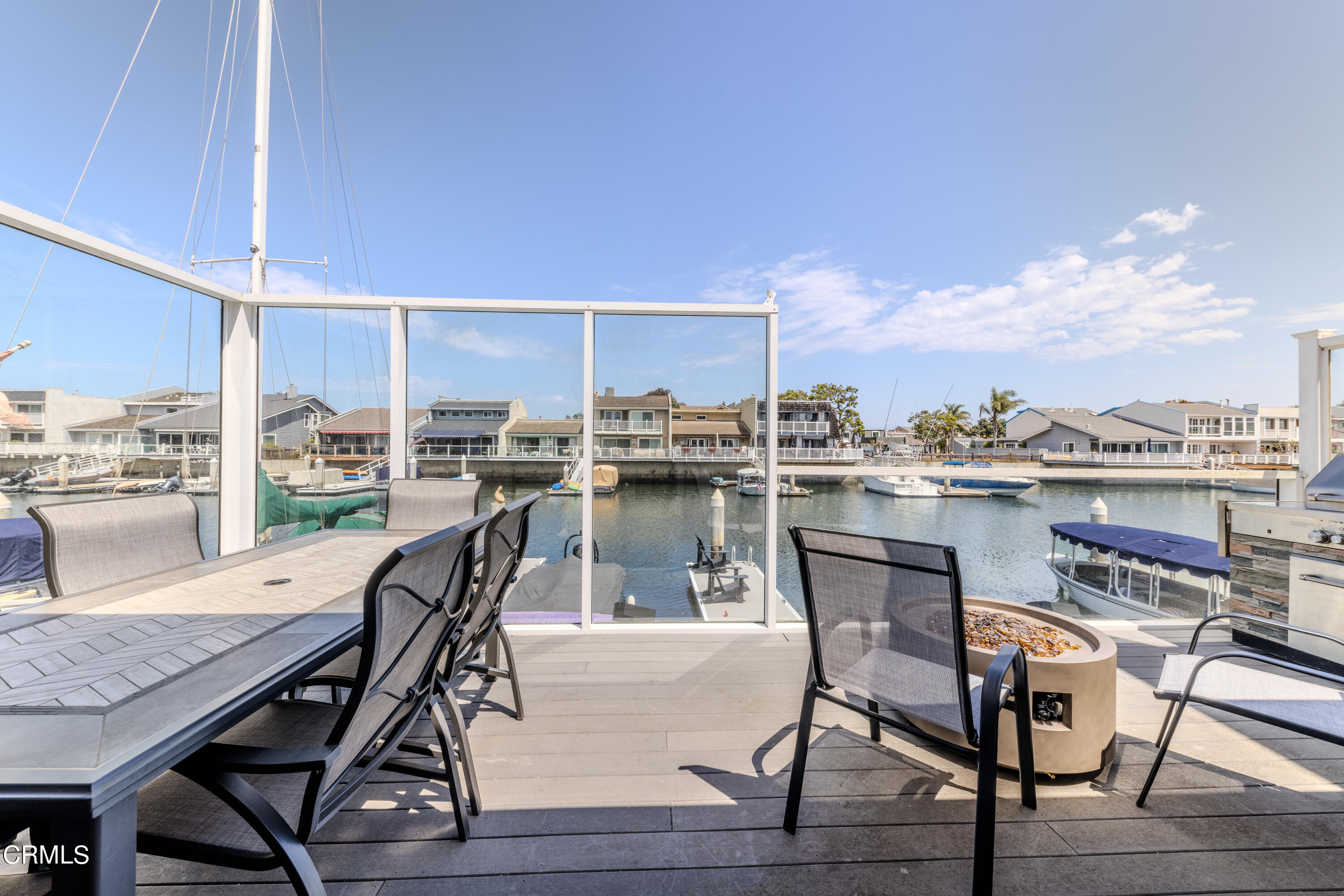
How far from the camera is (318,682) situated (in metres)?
1.47

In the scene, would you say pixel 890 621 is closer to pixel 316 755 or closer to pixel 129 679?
pixel 316 755

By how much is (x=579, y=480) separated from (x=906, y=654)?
7.53ft

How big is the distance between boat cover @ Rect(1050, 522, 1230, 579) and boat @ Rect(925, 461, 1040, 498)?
6.01 m

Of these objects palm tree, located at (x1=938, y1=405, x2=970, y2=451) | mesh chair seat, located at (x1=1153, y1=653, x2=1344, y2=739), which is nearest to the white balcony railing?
mesh chair seat, located at (x1=1153, y1=653, x2=1344, y2=739)

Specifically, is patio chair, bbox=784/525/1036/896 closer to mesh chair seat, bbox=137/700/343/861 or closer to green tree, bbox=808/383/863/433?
mesh chair seat, bbox=137/700/343/861

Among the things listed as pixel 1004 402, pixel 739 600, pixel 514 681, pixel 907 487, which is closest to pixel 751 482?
pixel 739 600

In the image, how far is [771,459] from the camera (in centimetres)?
327

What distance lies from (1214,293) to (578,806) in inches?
900

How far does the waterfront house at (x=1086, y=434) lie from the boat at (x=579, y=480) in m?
15.0

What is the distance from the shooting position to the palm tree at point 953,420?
4716 centimetres

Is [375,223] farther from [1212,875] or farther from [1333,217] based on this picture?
[1333,217]

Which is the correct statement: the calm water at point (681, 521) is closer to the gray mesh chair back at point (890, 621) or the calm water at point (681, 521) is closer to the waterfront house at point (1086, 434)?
the gray mesh chair back at point (890, 621)

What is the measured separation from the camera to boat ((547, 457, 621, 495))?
10.7ft

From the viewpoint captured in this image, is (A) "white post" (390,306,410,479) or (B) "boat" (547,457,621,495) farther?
(B) "boat" (547,457,621,495)
